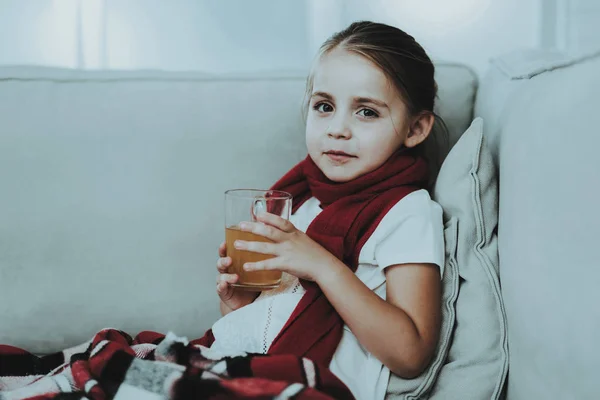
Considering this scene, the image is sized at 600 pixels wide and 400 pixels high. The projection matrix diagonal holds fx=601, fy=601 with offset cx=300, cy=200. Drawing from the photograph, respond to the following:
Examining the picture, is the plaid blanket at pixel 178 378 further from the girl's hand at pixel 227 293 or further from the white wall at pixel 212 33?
the white wall at pixel 212 33

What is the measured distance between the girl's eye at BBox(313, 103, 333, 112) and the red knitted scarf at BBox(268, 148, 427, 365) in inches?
4.2

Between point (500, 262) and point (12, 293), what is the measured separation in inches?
37.2

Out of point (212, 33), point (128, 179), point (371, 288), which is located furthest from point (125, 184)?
point (212, 33)

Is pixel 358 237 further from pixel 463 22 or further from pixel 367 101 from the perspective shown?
pixel 463 22

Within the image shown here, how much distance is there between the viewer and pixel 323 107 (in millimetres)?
1093

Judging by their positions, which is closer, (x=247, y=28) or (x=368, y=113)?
(x=368, y=113)

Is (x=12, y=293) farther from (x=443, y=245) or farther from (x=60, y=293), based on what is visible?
(x=443, y=245)

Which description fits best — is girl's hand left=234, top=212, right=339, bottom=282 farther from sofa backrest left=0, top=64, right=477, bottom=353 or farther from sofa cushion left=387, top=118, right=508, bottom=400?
sofa backrest left=0, top=64, right=477, bottom=353

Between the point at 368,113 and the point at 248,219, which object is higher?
the point at 368,113

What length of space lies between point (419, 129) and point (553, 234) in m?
0.45

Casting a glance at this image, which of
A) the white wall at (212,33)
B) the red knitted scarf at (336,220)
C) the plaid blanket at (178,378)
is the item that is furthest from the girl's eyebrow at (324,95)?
the white wall at (212,33)

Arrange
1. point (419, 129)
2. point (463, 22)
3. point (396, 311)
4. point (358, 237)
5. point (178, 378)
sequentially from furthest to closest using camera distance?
point (463, 22) → point (419, 129) → point (358, 237) → point (396, 311) → point (178, 378)

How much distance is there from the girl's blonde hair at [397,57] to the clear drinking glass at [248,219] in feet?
1.01

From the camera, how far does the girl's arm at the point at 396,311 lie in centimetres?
88
